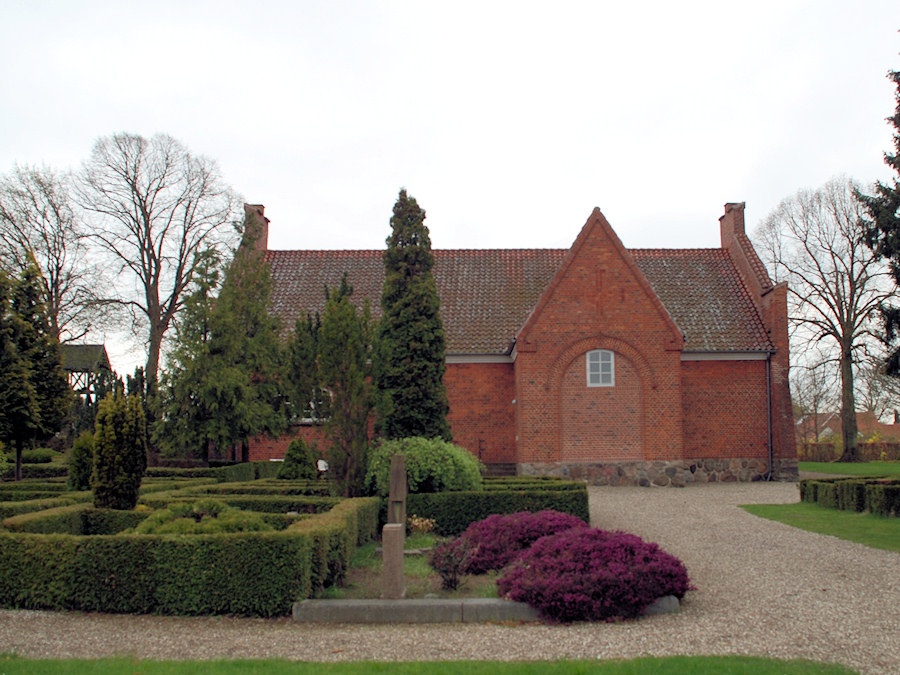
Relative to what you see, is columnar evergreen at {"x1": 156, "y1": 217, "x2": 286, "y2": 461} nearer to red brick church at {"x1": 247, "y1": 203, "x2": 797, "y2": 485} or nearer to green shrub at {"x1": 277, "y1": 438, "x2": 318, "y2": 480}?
red brick church at {"x1": 247, "y1": 203, "x2": 797, "y2": 485}

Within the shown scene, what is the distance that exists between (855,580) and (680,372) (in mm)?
13492

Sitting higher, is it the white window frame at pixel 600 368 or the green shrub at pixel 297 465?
the white window frame at pixel 600 368

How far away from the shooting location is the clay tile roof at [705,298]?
2417 centimetres

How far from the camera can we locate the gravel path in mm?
6215

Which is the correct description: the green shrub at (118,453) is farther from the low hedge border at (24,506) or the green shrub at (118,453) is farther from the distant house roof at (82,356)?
the distant house roof at (82,356)

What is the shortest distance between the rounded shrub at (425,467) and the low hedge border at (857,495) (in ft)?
26.5

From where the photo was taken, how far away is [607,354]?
2216 centimetres

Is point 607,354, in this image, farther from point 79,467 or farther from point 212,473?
point 79,467

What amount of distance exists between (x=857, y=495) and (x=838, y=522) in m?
1.97

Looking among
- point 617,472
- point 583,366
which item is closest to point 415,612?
point 617,472

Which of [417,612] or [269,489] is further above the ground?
[269,489]

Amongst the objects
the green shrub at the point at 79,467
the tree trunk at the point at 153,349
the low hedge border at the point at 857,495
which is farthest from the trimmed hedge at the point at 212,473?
the low hedge border at the point at 857,495

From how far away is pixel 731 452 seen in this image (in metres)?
23.7

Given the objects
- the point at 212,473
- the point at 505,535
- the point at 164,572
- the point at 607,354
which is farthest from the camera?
the point at 607,354
